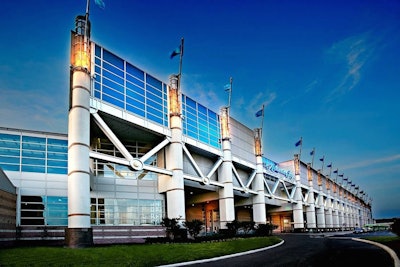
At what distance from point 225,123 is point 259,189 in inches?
554

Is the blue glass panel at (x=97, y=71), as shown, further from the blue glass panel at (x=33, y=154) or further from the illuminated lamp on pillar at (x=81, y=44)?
the blue glass panel at (x=33, y=154)

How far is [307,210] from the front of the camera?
8594 centimetres

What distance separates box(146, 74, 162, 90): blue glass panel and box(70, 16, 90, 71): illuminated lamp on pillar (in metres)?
9.35

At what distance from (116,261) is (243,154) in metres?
40.1

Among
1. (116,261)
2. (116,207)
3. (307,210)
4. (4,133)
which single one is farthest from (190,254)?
(307,210)

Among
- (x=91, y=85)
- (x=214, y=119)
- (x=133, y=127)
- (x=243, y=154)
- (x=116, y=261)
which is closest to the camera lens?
(x=116, y=261)

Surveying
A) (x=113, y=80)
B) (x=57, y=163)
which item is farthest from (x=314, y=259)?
(x=57, y=163)

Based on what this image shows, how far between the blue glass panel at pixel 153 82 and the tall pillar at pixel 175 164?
1.57 m

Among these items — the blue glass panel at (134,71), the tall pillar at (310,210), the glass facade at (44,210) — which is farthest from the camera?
the tall pillar at (310,210)

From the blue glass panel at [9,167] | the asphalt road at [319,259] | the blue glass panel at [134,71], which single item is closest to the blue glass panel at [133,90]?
the blue glass panel at [134,71]

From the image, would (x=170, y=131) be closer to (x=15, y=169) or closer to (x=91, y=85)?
(x=91, y=85)

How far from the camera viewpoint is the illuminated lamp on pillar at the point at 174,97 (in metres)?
41.0

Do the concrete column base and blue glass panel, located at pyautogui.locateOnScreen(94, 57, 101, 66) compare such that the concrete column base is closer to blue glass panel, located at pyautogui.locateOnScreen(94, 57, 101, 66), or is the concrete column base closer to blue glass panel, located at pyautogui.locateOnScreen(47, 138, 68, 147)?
blue glass panel, located at pyautogui.locateOnScreen(47, 138, 68, 147)

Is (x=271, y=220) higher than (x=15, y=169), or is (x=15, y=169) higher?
(x=15, y=169)
